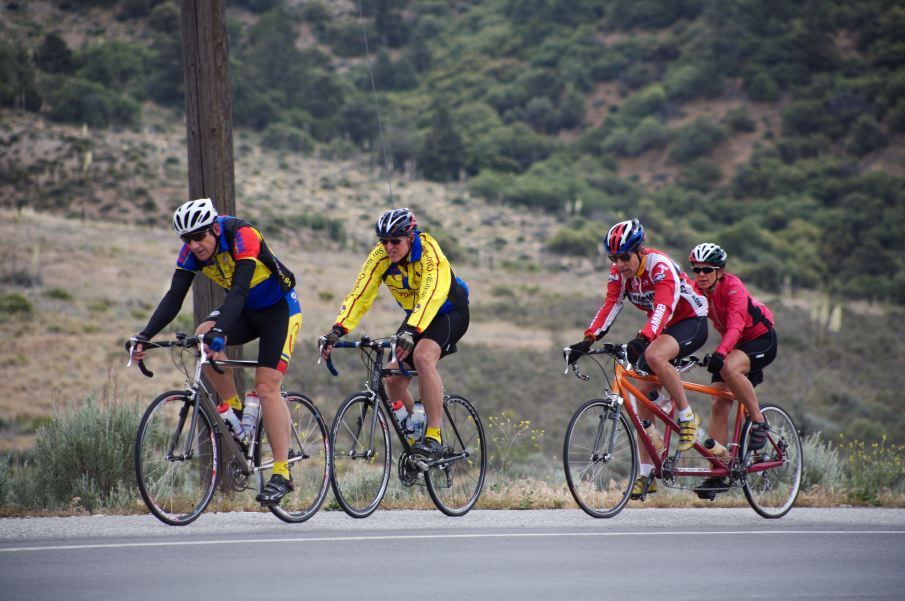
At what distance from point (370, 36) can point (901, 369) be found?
89.9m

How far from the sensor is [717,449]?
9.27 metres

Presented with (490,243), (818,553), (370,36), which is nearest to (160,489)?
(818,553)

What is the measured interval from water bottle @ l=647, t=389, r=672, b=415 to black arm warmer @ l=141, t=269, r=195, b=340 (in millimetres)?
3800

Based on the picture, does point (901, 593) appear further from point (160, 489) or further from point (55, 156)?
point (55, 156)

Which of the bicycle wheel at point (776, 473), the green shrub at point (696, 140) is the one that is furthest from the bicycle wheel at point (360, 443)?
the green shrub at point (696, 140)

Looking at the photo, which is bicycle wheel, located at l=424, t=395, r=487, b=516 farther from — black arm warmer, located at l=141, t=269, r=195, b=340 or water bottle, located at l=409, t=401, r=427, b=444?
black arm warmer, located at l=141, t=269, r=195, b=340

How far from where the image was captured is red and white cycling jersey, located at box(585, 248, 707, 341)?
8.76m

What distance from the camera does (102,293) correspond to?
5056 cm


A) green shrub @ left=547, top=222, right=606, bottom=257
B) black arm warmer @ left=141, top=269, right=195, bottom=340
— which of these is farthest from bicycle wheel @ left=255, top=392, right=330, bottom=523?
green shrub @ left=547, top=222, right=606, bottom=257

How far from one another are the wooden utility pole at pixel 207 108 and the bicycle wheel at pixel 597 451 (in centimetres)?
325

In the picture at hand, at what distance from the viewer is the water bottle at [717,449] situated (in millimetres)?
9250

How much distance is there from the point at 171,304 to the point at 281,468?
1363 mm

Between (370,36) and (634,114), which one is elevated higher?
(370,36)

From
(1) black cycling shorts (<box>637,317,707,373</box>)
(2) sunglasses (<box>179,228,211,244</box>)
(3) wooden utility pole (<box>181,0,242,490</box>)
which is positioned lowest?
(1) black cycling shorts (<box>637,317,707,373</box>)
